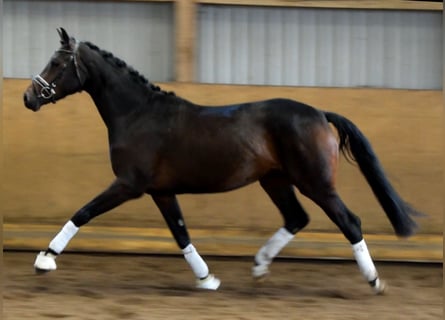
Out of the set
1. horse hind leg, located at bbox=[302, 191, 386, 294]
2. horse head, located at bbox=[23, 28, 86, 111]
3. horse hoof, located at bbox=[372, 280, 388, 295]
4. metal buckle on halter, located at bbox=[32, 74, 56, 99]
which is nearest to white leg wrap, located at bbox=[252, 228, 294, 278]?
horse hind leg, located at bbox=[302, 191, 386, 294]

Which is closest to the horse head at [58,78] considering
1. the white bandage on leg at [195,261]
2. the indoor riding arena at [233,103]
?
the indoor riding arena at [233,103]

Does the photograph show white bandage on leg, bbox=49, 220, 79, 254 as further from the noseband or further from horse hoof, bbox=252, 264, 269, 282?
horse hoof, bbox=252, 264, 269, 282

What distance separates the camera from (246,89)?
759 cm

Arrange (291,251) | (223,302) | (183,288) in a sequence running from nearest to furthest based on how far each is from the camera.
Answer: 1. (223,302)
2. (183,288)
3. (291,251)

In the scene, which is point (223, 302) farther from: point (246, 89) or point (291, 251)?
point (246, 89)

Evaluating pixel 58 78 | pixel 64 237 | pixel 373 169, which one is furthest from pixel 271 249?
pixel 58 78

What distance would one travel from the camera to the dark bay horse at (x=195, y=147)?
5.86m

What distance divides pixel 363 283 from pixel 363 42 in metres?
2.47

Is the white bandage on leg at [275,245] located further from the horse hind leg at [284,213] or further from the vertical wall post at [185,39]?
the vertical wall post at [185,39]

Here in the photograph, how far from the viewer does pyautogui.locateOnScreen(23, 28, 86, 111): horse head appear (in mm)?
5969

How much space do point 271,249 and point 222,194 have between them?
1.40 m

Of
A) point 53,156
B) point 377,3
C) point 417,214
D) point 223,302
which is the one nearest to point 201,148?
point 223,302

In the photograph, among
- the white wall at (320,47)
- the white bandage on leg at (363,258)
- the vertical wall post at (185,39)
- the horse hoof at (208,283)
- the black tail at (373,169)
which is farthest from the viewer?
the white wall at (320,47)

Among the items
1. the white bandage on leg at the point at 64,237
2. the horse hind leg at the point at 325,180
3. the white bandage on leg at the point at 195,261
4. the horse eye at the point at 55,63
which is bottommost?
the white bandage on leg at the point at 195,261
